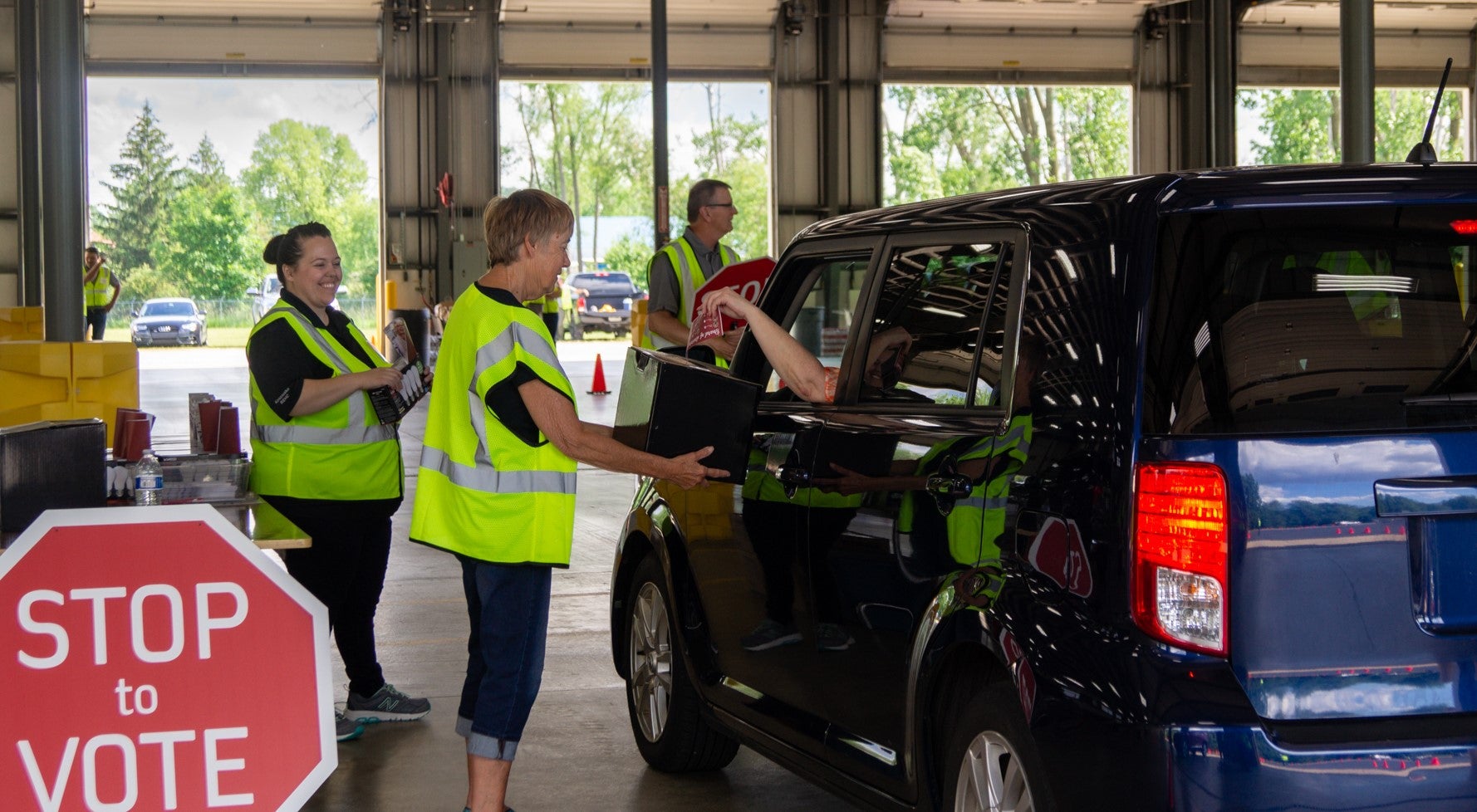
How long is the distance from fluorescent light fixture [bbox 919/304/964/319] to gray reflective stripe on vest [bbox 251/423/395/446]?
2618mm

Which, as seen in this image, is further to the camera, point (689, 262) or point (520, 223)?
point (689, 262)

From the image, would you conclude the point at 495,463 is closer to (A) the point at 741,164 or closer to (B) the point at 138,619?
(B) the point at 138,619

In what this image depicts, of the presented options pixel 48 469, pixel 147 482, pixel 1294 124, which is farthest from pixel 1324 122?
pixel 48 469

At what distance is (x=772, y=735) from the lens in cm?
419

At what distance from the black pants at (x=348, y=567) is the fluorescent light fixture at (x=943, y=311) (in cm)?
264

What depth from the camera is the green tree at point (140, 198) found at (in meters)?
34.4

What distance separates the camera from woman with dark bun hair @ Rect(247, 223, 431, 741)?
549cm

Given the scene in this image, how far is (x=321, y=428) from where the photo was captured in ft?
18.4

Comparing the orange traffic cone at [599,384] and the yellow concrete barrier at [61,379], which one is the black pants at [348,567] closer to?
the yellow concrete barrier at [61,379]

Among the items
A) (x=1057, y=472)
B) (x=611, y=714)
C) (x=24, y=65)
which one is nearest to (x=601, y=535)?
(x=611, y=714)

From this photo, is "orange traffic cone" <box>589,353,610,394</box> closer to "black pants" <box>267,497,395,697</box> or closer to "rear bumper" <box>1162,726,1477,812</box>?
"black pants" <box>267,497,395,697</box>

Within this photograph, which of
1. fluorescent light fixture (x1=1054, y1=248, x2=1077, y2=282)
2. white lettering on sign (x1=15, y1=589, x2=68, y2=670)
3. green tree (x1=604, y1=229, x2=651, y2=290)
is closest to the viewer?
fluorescent light fixture (x1=1054, y1=248, x2=1077, y2=282)

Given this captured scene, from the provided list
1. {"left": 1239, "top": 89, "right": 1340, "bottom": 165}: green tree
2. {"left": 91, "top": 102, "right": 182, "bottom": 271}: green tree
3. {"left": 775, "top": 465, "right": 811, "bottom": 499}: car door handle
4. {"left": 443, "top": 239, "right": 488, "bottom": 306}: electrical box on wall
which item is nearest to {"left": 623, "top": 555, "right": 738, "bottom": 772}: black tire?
{"left": 775, "top": 465, "right": 811, "bottom": 499}: car door handle

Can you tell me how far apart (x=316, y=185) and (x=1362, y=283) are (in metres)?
33.3
